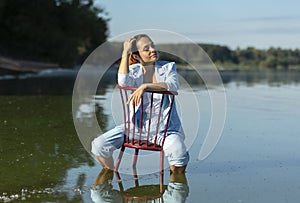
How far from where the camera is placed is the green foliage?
2945 cm

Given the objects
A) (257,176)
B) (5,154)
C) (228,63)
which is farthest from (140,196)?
(228,63)

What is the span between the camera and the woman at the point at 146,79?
417 centimetres

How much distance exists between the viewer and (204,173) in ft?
14.6

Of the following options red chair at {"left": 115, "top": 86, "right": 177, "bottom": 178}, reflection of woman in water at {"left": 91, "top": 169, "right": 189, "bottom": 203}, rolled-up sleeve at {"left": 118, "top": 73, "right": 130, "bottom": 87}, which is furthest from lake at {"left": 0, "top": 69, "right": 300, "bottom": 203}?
rolled-up sleeve at {"left": 118, "top": 73, "right": 130, "bottom": 87}

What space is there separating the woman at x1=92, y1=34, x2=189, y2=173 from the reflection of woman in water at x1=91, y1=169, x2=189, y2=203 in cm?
17

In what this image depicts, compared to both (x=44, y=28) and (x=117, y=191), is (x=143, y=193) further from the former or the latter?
(x=44, y=28)

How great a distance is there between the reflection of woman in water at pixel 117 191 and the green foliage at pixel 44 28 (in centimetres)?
2320

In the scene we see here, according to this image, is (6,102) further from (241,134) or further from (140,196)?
(140,196)

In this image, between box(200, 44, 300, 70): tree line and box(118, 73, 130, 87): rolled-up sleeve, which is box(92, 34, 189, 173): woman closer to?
box(118, 73, 130, 87): rolled-up sleeve

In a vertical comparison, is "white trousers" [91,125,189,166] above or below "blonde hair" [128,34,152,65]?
below

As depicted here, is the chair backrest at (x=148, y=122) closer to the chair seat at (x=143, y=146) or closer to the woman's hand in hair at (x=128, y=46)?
the chair seat at (x=143, y=146)

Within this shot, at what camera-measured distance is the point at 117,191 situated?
3.79m

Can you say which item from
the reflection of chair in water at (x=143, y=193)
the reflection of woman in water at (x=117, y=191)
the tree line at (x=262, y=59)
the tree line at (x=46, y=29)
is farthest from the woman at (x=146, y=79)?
the tree line at (x=262, y=59)

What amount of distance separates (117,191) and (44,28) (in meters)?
28.7
